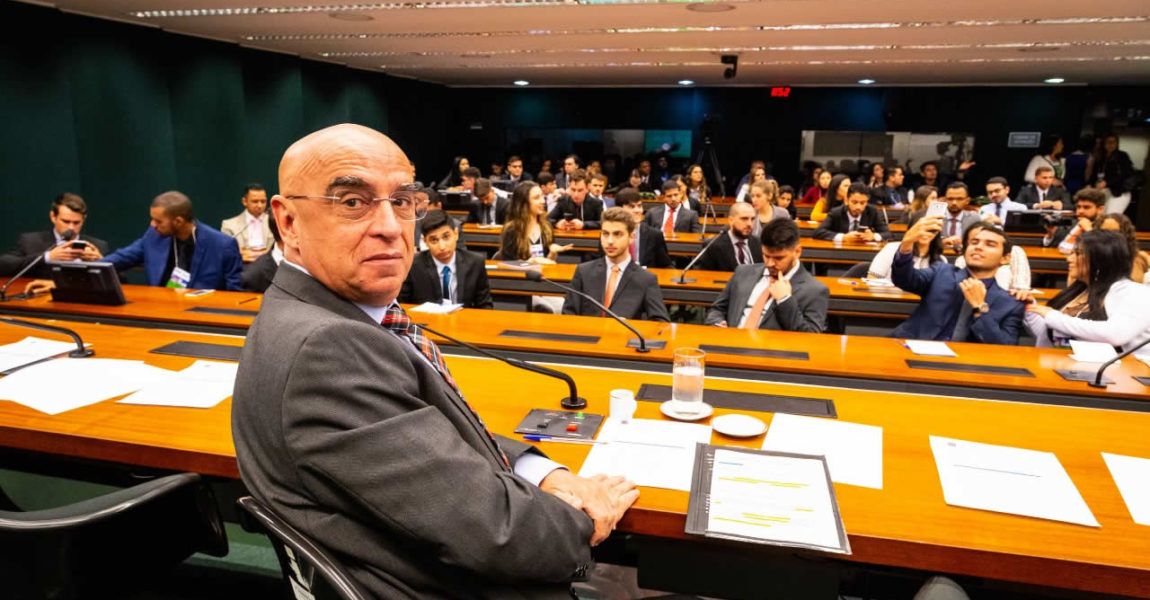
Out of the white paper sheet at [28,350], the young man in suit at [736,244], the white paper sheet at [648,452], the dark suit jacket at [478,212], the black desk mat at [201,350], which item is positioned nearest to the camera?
the white paper sheet at [648,452]

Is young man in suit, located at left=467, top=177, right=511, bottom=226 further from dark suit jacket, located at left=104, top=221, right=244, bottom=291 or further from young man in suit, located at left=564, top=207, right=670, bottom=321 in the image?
young man in suit, located at left=564, top=207, right=670, bottom=321

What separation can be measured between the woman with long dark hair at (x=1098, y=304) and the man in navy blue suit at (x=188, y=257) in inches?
179

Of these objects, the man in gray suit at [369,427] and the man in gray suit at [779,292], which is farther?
the man in gray suit at [779,292]

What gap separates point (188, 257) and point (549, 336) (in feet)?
9.35

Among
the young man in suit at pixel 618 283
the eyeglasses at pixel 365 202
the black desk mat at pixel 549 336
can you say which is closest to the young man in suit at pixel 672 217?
the young man in suit at pixel 618 283

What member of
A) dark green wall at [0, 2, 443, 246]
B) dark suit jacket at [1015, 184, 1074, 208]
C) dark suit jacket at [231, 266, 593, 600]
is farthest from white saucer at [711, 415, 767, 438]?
dark suit jacket at [1015, 184, 1074, 208]

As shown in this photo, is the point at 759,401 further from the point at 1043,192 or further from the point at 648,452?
the point at 1043,192

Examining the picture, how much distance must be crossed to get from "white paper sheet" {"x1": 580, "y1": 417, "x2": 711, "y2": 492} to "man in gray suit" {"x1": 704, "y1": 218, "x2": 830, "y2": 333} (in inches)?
67.9

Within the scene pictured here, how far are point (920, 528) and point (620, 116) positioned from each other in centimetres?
1380

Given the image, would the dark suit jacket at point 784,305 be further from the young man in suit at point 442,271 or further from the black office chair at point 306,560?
the black office chair at point 306,560

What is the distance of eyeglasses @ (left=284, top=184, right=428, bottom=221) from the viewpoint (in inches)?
45.7

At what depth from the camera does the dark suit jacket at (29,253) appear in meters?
4.16

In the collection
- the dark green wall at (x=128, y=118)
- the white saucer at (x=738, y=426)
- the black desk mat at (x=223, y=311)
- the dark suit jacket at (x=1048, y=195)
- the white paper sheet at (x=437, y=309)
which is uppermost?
the dark green wall at (x=128, y=118)

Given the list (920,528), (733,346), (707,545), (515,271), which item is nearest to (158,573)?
(707,545)
